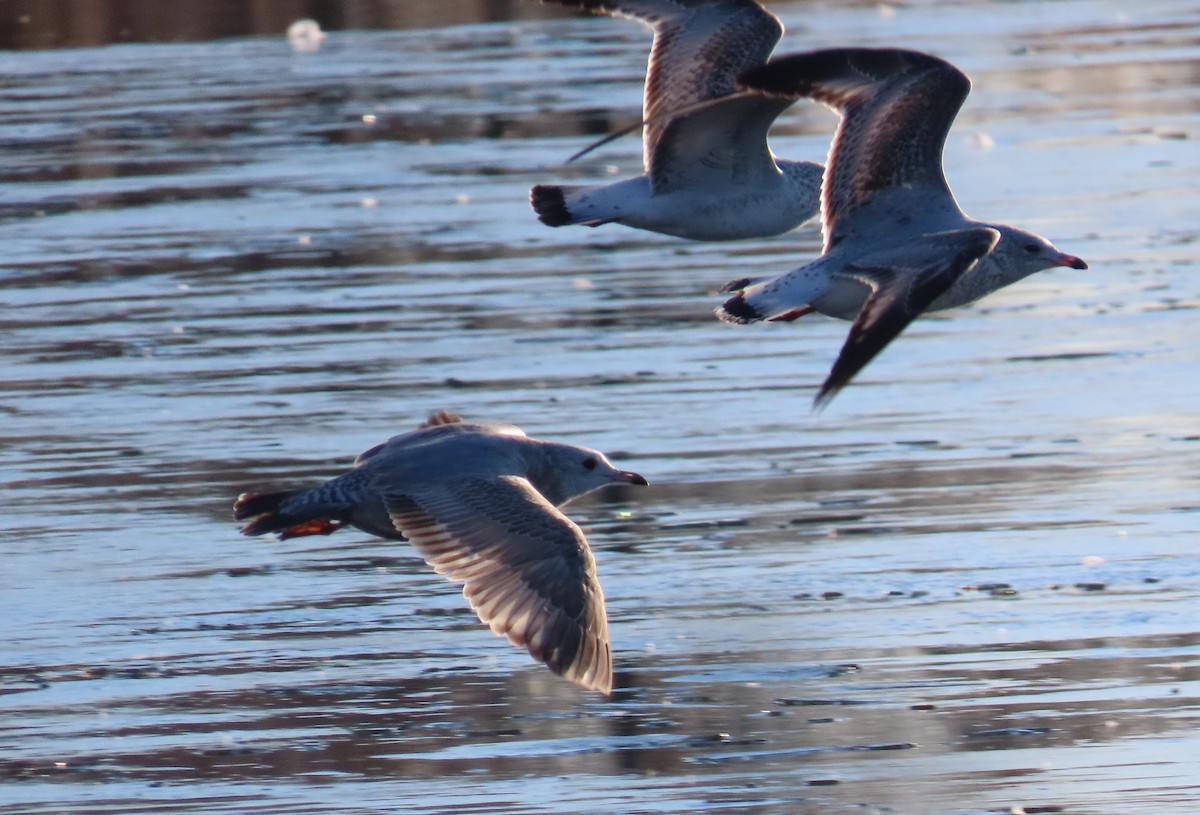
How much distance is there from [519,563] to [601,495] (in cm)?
277

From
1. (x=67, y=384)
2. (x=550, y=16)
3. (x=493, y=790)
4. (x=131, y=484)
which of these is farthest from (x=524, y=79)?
(x=493, y=790)

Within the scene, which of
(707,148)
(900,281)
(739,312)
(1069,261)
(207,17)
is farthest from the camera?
(207,17)

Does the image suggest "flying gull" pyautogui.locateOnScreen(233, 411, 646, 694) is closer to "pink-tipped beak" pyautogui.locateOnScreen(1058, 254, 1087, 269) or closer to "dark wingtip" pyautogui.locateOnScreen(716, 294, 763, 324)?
"dark wingtip" pyautogui.locateOnScreen(716, 294, 763, 324)

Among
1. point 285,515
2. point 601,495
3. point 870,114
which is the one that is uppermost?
point 870,114

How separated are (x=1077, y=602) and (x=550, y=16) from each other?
2125 cm

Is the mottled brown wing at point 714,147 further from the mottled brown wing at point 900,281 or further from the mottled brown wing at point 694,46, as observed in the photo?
the mottled brown wing at point 900,281

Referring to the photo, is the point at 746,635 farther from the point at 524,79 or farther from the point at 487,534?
the point at 524,79

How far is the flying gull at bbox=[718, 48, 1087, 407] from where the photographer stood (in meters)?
7.06

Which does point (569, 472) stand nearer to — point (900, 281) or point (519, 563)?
point (519, 563)

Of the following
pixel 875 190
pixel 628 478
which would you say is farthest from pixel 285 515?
pixel 875 190

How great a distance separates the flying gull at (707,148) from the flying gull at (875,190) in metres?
0.73

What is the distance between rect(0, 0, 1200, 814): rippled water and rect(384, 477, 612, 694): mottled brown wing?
0.30 metres

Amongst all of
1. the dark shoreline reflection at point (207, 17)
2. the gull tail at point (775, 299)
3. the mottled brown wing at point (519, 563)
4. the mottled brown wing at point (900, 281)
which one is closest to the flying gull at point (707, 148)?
the gull tail at point (775, 299)

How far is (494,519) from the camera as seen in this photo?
6.61 meters
